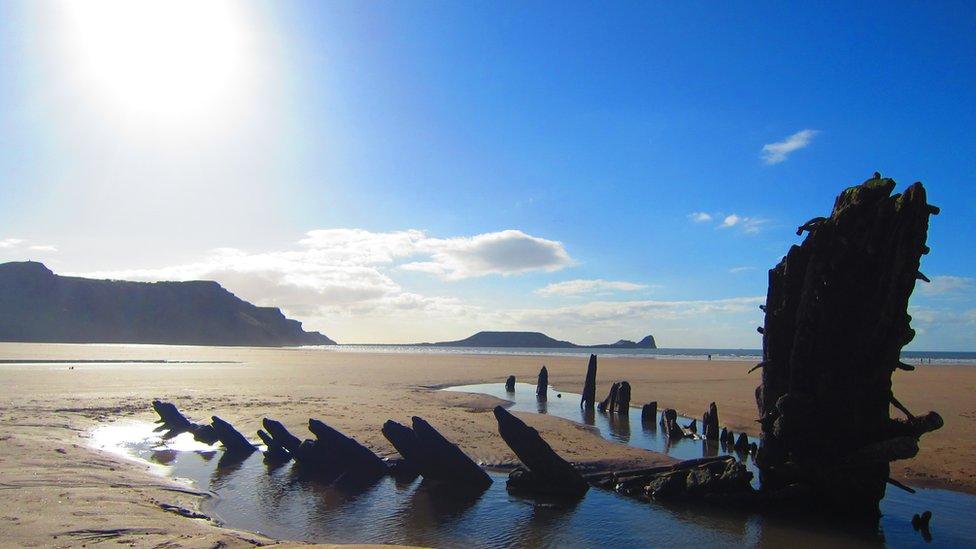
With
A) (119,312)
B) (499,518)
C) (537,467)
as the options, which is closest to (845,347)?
(537,467)

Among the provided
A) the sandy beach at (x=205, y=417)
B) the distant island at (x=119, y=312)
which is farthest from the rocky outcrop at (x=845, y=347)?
the distant island at (x=119, y=312)

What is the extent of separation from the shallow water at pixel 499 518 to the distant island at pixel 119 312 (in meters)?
122

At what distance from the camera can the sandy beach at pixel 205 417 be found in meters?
7.39

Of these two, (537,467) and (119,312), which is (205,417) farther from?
(119,312)

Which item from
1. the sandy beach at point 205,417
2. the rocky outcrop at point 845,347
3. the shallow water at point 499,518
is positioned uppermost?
the rocky outcrop at point 845,347

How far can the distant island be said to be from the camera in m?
110

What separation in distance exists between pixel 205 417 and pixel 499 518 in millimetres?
12610

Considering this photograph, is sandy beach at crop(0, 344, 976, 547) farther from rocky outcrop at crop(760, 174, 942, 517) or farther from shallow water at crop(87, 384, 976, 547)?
A: rocky outcrop at crop(760, 174, 942, 517)

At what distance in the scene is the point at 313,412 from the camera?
18922mm

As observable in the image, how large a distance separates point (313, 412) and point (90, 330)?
419ft

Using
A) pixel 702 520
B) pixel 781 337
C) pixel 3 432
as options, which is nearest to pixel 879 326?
pixel 781 337

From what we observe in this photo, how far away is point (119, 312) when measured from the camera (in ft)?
422

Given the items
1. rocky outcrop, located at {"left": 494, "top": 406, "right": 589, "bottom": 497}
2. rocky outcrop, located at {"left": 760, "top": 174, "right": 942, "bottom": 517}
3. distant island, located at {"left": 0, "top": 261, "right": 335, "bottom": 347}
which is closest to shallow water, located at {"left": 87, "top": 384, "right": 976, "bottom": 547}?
rocky outcrop, located at {"left": 494, "top": 406, "right": 589, "bottom": 497}

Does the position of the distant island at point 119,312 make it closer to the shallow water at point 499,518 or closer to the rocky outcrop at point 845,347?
the shallow water at point 499,518
